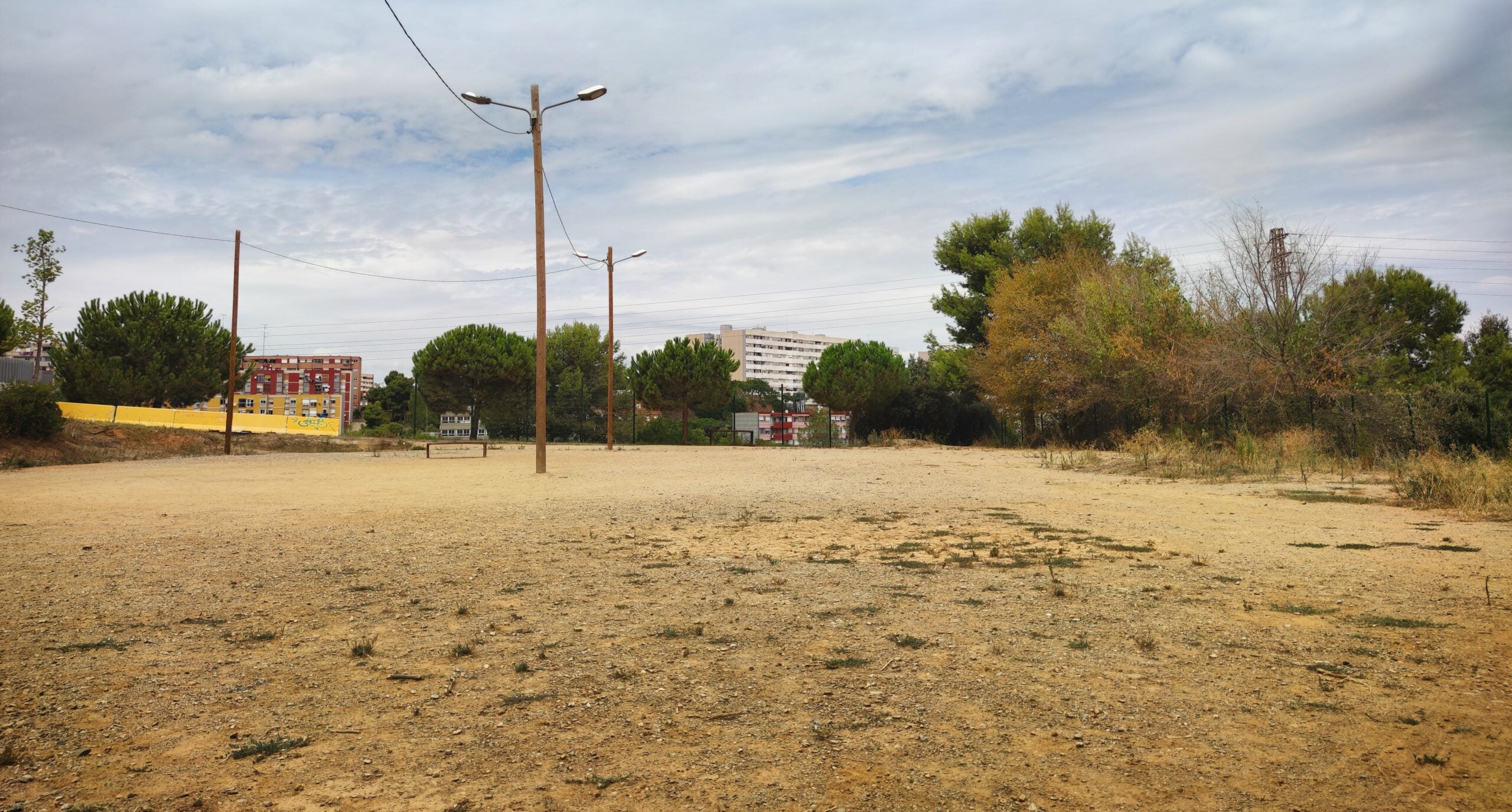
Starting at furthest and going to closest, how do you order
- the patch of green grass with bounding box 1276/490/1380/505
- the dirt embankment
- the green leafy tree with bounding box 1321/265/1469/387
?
the green leafy tree with bounding box 1321/265/1469/387 < the dirt embankment < the patch of green grass with bounding box 1276/490/1380/505

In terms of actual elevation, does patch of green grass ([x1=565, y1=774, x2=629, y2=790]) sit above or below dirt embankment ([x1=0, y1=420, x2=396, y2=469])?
below

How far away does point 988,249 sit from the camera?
136ft

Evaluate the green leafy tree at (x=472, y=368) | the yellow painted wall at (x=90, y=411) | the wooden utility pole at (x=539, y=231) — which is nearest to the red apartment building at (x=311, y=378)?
the green leafy tree at (x=472, y=368)

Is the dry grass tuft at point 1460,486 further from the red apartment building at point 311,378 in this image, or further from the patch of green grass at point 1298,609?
the red apartment building at point 311,378

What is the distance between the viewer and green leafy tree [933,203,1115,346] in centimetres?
3966

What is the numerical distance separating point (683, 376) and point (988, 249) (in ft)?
54.3

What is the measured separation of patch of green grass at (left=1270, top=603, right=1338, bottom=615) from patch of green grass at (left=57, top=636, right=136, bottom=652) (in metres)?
5.87

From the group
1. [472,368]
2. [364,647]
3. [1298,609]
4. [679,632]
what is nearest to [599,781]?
[679,632]

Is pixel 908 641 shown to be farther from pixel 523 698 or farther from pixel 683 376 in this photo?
pixel 683 376

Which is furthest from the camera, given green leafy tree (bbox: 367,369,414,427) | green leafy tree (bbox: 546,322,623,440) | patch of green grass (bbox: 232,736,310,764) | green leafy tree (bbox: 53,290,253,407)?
green leafy tree (bbox: 367,369,414,427)

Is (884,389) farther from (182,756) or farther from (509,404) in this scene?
(182,756)

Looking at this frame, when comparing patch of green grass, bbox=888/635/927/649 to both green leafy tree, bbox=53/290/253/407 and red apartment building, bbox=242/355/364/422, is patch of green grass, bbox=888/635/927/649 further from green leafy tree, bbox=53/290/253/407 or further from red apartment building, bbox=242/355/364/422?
red apartment building, bbox=242/355/364/422

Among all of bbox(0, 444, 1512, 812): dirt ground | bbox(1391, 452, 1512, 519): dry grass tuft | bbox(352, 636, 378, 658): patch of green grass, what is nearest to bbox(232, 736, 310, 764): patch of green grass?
bbox(0, 444, 1512, 812): dirt ground

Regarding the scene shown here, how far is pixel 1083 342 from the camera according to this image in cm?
2686
